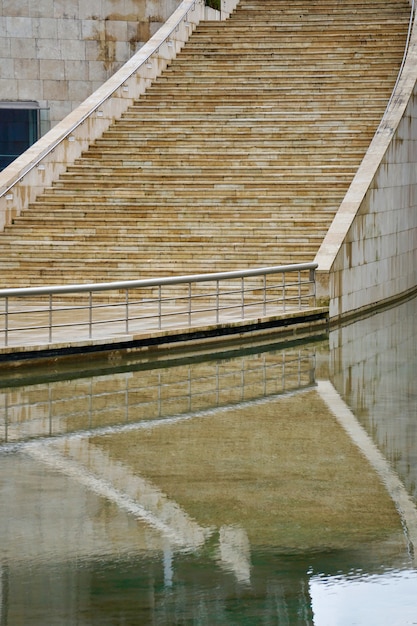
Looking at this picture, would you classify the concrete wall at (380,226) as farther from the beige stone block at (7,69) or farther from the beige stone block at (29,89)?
the beige stone block at (7,69)

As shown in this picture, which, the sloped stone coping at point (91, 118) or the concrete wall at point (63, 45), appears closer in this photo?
the sloped stone coping at point (91, 118)

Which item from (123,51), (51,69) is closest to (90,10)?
(123,51)

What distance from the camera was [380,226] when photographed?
78.1 ft

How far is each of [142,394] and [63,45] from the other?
19921mm

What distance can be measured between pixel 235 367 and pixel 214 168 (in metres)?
10.5

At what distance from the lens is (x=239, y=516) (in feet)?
28.5

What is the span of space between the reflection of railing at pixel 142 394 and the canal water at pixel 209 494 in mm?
29

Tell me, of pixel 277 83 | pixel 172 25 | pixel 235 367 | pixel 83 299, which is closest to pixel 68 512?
pixel 235 367

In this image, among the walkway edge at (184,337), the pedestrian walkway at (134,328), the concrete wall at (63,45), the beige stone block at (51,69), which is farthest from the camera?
the beige stone block at (51,69)

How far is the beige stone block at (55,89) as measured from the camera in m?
32.3

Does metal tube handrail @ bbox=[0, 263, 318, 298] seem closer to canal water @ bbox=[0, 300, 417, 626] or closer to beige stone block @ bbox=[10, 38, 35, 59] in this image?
canal water @ bbox=[0, 300, 417, 626]

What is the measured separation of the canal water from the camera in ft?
22.7

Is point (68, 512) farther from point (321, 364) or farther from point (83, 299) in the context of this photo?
point (83, 299)

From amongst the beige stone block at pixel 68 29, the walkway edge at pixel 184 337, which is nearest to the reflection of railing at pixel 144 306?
the walkway edge at pixel 184 337
